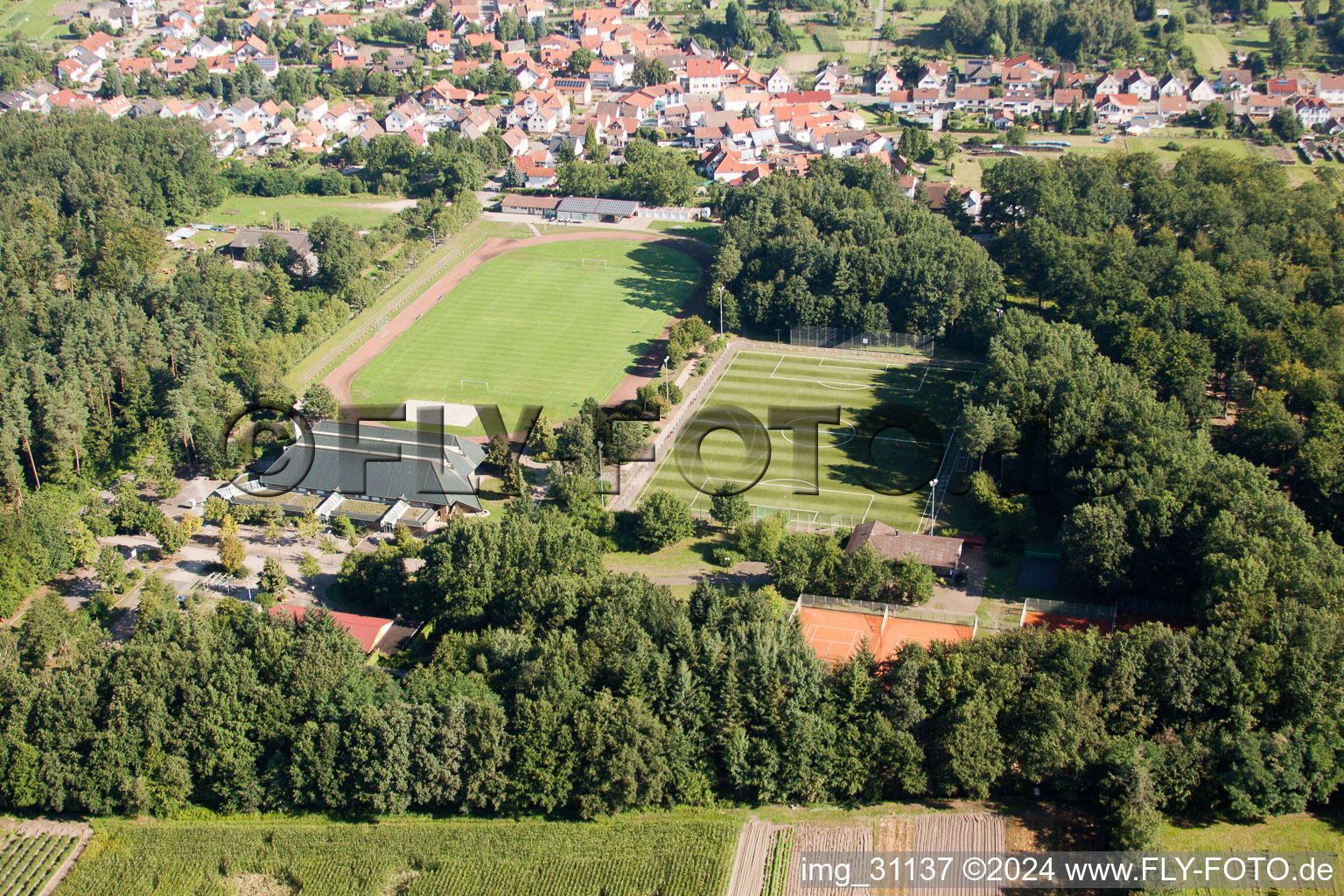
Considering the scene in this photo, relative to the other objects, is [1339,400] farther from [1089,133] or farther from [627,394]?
[1089,133]

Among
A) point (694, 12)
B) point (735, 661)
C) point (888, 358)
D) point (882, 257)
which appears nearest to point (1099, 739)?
point (735, 661)

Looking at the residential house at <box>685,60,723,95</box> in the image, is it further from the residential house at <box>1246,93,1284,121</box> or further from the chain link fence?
the chain link fence

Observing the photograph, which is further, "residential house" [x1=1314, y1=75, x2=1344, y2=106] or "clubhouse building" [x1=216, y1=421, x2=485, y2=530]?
"residential house" [x1=1314, y1=75, x2=1344, y2=106]

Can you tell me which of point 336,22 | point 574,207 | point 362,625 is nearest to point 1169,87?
point 574,207

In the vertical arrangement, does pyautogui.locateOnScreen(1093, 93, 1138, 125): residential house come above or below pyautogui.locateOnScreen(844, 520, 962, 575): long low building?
above

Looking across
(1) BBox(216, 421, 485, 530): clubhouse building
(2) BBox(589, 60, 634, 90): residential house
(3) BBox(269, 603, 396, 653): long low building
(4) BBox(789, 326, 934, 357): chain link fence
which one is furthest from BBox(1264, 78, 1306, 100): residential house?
(3) BBox(269, 603, 396, 653): long low building

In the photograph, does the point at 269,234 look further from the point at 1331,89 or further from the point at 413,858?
the point at 1331,89
